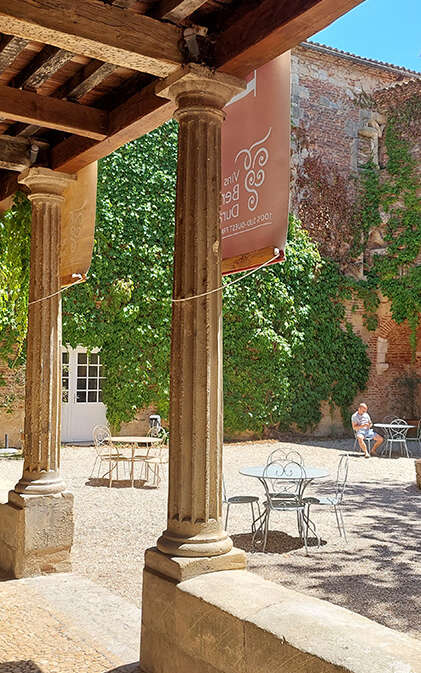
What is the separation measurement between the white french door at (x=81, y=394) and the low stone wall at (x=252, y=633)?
10.5m

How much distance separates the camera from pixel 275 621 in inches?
93.0

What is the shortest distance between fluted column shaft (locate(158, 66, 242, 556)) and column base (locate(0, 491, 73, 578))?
177cm

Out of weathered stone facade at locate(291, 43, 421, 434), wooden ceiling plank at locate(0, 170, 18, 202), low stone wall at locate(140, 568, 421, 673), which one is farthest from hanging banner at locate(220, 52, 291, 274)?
weathered stone facade at locate(291, 43, 421, 434)

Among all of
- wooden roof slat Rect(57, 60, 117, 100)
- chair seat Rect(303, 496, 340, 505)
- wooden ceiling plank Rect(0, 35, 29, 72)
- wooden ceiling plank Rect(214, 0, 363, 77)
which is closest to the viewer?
wooden ceiling plank Rect(214, 0, 363, 77)

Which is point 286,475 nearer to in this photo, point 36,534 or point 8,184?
point 36,534

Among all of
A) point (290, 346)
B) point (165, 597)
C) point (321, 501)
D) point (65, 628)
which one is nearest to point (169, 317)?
point (290, 346)

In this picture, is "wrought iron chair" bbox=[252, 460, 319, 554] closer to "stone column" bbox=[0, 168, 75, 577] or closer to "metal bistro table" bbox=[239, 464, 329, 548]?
"metal bistro table" bbox=[239, 464, 329, 548]

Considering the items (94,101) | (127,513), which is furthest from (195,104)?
(127,513)

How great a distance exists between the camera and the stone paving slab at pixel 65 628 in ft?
10.8

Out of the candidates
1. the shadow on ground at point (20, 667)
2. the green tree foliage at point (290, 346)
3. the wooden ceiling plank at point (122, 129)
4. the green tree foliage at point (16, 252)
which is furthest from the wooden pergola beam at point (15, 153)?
the green tree foliage at point (290, 346)

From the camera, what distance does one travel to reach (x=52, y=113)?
13.5 ft

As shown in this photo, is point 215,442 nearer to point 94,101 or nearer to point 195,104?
point 195,104

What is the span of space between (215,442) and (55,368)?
6.87 ft

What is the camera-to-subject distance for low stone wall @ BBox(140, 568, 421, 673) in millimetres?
2084
